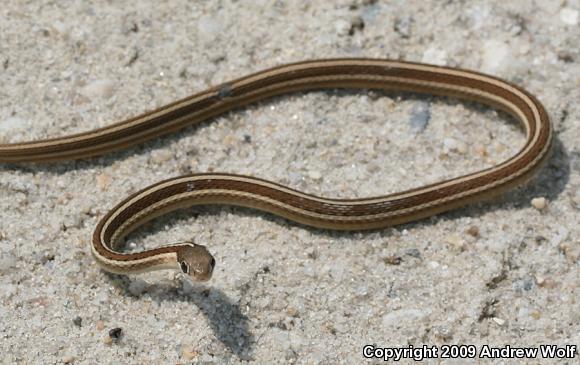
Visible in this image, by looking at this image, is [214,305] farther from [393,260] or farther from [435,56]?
[435,56]

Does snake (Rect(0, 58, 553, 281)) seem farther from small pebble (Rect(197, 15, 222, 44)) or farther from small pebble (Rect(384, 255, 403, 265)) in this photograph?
small pebble (Rect(197, 15, 222, 44))

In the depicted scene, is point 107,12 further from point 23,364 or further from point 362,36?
point 23,364

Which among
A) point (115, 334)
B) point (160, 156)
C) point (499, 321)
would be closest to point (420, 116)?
point (499, 321)

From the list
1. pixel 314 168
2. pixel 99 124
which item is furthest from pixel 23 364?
pixel 314 168

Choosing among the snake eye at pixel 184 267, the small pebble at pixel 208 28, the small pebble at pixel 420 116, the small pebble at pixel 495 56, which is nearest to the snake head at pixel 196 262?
the snake eye at pixel 184 267

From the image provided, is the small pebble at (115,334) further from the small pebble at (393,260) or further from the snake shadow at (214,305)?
the small pebble at (393,260)

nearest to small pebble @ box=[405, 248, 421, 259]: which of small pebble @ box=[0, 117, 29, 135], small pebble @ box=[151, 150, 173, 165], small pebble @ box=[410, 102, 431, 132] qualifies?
small pebble @ box=[410, 102, 431, 132]
